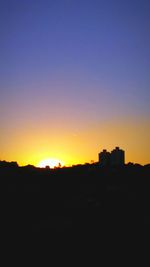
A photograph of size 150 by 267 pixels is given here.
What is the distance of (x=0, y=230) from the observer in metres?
24.0

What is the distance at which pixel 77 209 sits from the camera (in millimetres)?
25812

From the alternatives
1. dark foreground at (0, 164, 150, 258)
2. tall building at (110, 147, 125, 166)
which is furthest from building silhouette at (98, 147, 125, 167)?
dark foreground at (0, 164, 150, 258)

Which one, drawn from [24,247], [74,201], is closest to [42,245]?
[24,247]

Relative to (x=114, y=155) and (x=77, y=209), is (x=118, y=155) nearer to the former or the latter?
(x=114, y=155)

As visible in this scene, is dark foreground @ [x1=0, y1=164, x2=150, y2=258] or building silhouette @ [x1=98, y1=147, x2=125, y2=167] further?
building silhouette @ [x1=98, y1=147, x2=125, y2=167]

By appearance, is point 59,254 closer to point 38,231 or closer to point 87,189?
point 38,231

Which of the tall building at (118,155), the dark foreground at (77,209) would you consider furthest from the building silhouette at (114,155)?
the dark foreground at (77,209)

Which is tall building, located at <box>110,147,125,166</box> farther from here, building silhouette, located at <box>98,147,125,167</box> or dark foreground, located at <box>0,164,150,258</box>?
dark foreground, located at <box>0,164,150,258</box>

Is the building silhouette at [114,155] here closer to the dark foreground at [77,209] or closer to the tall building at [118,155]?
the tall building at [118,155]

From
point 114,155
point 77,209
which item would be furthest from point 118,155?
point 77,209

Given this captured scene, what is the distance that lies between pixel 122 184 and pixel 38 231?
31.5 feet

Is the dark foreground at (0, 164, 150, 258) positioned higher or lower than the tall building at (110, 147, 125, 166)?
lower

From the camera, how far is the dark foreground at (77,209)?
73.8 ft

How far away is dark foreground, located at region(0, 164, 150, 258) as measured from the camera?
22.5m
